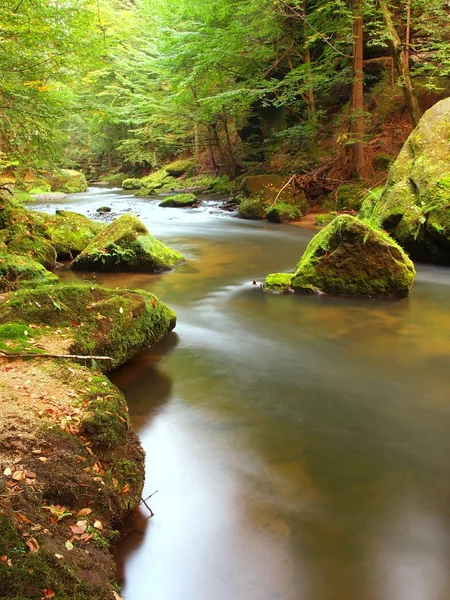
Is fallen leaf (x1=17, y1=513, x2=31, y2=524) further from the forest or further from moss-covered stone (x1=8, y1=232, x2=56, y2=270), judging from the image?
moss-covered stone (x1=8, y1=232, x2=56, y2=270)

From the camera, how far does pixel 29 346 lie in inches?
131

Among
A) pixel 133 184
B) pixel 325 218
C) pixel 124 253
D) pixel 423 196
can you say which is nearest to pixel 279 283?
pixel 124 253

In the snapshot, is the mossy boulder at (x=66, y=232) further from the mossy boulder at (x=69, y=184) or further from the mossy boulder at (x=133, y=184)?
the mossy boulder at (x=133, y=184)

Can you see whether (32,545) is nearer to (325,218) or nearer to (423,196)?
(423,196)

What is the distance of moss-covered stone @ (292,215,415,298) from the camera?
6516 mm

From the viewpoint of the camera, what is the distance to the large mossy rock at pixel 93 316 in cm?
385

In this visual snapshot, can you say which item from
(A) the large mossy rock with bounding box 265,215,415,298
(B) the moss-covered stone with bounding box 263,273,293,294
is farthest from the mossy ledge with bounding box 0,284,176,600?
(A) the large mossy rock with bounding box 265,215,415,298

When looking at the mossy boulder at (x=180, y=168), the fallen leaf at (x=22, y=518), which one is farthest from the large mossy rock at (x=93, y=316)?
the mossy boulder at (x=180, y=168)

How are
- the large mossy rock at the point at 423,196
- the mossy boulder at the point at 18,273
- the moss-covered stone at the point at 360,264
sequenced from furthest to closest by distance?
1. the large mossy rock at the point at 423,196
2. the moss-covered stone at the point at 360,264
3. the mossy boulder at the point at 18,273

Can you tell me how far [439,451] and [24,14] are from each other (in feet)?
27.7

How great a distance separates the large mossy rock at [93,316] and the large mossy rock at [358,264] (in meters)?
3.14

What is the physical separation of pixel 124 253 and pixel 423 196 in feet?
19.2

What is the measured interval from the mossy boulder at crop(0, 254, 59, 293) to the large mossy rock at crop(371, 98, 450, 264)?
21.0ft

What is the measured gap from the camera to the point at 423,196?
8.30m
